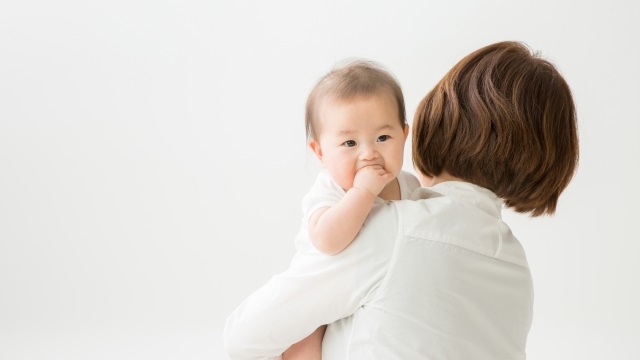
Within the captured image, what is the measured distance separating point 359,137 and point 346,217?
0.70 feet

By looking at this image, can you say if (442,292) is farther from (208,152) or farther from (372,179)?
(208,152)

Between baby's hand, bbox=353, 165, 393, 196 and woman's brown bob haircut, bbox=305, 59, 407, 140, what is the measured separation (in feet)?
0.46

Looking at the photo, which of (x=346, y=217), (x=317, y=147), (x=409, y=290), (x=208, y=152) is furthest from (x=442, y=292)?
(x=208, y=152)

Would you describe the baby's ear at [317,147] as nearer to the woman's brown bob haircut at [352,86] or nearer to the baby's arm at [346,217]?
the woman's brown bob haircut at [352,86]

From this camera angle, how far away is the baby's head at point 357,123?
5.50 feet

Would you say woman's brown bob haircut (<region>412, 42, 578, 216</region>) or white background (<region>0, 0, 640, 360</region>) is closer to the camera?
woman's brown bob haircut (<region>412, 42, 578, 216</region>)

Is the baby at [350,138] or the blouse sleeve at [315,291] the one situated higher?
the baby at [350,138]

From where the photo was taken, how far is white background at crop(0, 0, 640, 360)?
3.92 m

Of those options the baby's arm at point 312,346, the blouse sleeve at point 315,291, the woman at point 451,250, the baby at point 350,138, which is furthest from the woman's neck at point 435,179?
the baby's arm at point 312,346

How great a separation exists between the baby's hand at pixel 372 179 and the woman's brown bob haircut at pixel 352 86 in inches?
5.5

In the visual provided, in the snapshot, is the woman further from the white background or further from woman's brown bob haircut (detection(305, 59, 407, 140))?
the white background

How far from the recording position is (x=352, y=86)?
1693 mm

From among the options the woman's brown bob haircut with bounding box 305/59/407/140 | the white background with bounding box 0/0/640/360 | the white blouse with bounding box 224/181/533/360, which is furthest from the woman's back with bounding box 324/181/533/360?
the white background with bounding box 0/0/640/360

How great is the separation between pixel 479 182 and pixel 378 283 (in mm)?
332
